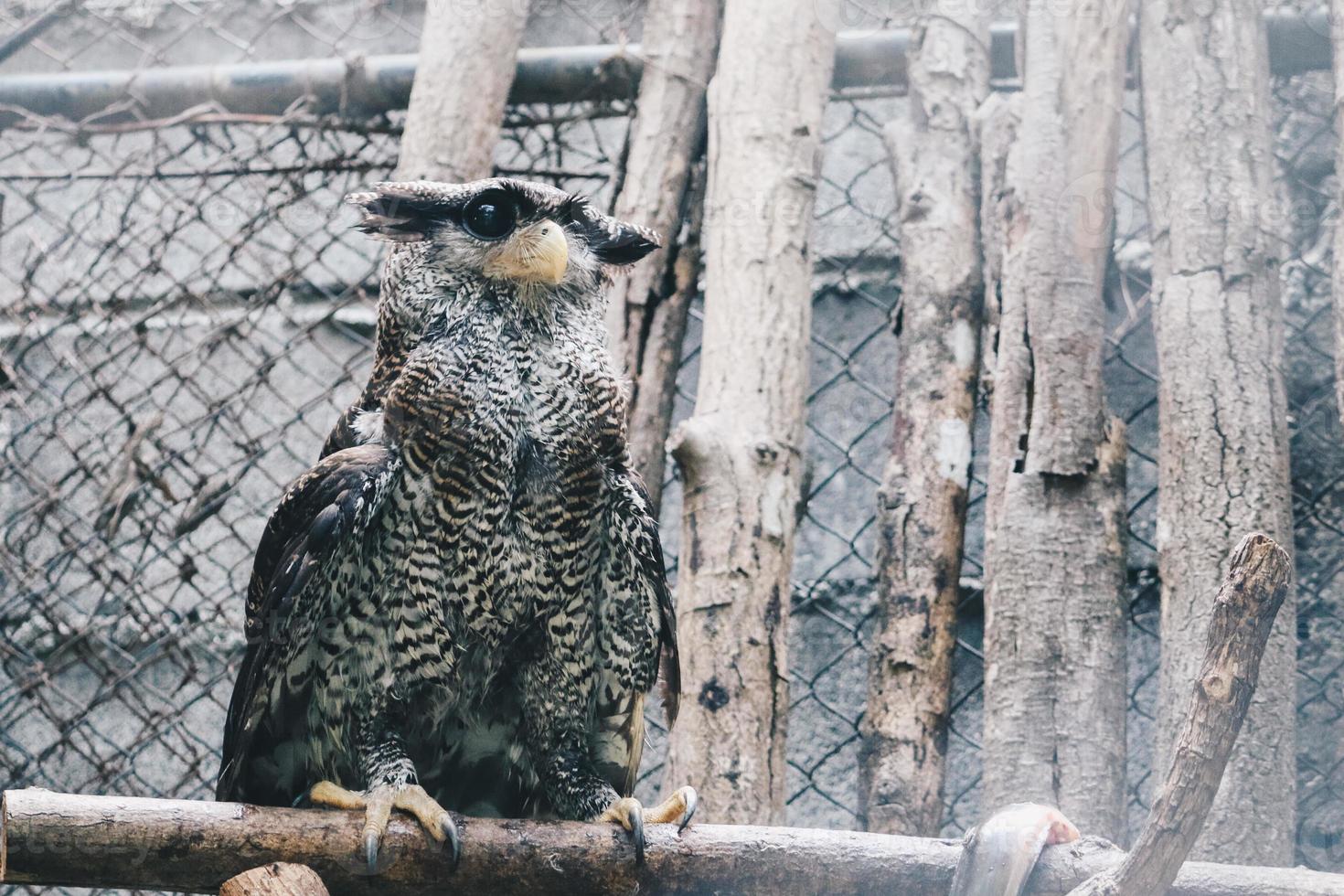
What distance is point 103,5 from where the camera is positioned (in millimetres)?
4406

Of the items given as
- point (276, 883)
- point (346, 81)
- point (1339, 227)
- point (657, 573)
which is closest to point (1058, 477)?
point (1339, 227)

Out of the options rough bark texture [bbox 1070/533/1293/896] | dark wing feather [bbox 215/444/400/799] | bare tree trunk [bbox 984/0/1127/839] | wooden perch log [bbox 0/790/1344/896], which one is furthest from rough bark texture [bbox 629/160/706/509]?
rough bark texture [bbox 1070/533/1293/896]

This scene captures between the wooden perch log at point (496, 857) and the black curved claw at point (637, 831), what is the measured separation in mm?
12

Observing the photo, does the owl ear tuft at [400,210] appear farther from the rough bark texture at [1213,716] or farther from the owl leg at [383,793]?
the rough bark texture at [1213,716]

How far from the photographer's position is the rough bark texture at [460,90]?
137 inches

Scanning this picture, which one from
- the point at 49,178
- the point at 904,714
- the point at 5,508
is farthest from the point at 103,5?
the point at 904,714

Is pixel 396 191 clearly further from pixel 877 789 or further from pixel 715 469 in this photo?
pixel 877 789

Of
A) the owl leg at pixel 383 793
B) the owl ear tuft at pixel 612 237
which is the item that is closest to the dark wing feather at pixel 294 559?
the owl leg at pixel 383 793

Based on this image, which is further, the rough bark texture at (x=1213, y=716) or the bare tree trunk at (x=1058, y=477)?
the bare tree trunk at (x=1058, y=477)

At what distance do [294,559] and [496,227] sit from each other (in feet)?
2.38

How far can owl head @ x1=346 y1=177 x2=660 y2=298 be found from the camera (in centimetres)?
255

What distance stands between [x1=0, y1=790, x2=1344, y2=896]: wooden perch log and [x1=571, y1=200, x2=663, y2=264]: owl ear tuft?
1.14 m

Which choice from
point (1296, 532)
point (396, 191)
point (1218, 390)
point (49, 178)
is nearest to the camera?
point (396, 191)

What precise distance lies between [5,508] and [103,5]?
5.39 ft
